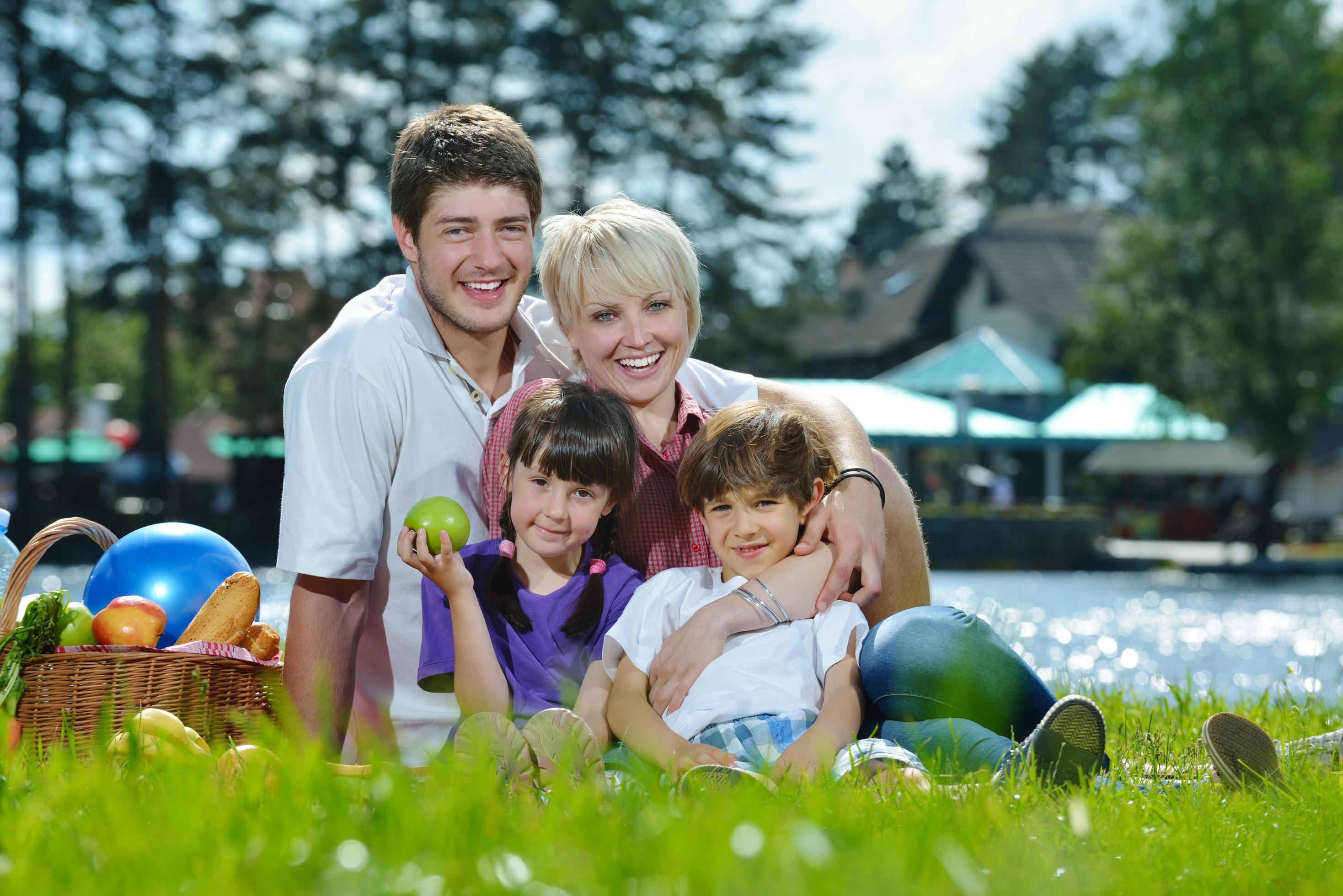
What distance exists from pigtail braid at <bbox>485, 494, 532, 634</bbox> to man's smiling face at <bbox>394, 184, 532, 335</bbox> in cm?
70

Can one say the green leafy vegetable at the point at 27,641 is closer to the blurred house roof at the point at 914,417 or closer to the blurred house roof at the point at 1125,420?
the blurred house roof at the point at 914,417

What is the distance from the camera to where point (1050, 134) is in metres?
63.8

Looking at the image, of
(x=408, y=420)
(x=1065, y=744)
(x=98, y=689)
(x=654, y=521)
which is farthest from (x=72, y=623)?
(x=1065, y=744)

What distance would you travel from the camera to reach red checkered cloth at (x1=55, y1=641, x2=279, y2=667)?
331 cm

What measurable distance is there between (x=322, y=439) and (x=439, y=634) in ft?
2.12

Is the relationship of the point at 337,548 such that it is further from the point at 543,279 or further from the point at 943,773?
the point at 943,773

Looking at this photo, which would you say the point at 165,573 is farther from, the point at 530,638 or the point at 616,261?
the point at 616,261

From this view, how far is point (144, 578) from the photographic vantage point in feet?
13.6

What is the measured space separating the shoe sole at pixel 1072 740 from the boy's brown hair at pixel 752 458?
2.84ft

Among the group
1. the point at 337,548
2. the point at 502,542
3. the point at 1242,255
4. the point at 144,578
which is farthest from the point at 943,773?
the point at 1242,255

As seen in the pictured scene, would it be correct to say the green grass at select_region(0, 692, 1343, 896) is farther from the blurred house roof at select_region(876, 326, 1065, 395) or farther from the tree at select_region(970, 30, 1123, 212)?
the tree at select_region(970, 30, 1123, 212)

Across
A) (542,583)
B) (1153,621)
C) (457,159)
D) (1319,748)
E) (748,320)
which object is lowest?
(1153,621)

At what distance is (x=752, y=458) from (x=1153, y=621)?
14.2m

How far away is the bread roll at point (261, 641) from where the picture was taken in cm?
386
